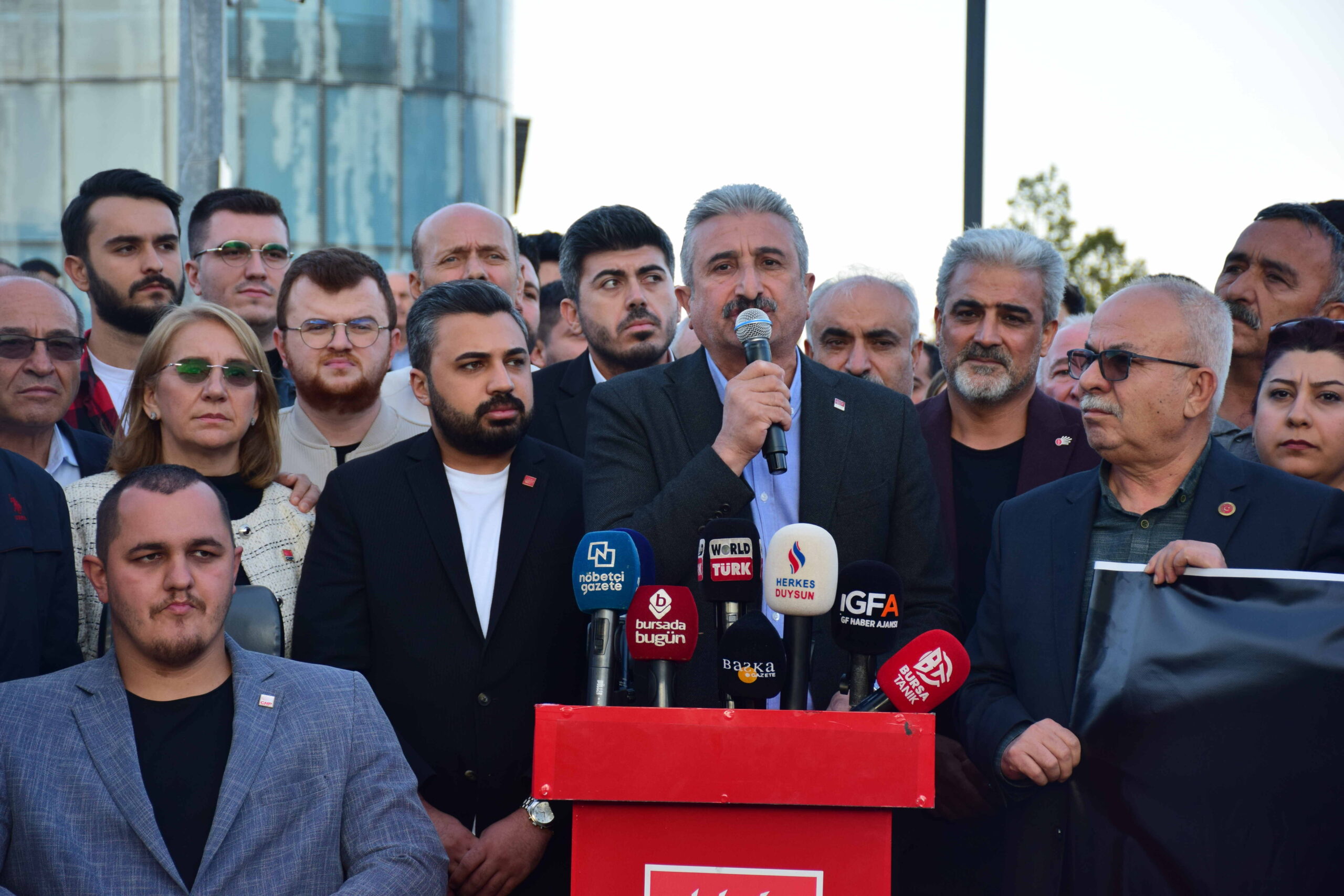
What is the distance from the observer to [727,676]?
258cm

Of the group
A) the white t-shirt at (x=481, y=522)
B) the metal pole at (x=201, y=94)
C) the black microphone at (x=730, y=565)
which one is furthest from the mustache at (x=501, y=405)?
the metal pole at (x=201, y=94)

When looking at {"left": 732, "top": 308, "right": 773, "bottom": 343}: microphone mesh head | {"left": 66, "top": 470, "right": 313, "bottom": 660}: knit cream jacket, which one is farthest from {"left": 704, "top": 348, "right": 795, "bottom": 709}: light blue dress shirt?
{"left": 66, "top": 470, "right": 313, "bottom": 660}: knit cream jacket

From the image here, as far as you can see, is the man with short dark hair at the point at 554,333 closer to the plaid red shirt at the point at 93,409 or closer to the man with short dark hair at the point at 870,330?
the man with short dark hair at the point at 870,330

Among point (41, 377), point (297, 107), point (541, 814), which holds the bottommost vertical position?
point (541, 814)

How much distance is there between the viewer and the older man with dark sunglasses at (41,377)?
14.1 feet

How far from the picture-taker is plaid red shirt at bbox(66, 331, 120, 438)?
5.04 meters

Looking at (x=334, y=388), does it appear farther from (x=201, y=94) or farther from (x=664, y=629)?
(x=201, y=94)

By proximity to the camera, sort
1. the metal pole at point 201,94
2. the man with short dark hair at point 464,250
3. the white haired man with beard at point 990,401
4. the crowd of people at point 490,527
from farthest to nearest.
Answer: the metal pole at point 201,94
the man with short dark hair at point 464,250
the white haired man with beard at point 990,401
the crowd of people at point 490,527

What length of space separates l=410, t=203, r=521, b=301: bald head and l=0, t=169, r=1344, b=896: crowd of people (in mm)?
853

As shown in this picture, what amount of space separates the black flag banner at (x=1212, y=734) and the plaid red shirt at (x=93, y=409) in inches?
147

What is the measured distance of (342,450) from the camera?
473 cm

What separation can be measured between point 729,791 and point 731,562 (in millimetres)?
508

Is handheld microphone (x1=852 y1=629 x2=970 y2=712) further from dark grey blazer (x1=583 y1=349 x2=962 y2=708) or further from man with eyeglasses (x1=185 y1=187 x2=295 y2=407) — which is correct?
man with eyeglasses (x1=185 y1=187 x2=295 y2=407)

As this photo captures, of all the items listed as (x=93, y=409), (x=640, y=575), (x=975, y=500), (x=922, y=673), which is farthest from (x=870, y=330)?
(x=93, y=409)
